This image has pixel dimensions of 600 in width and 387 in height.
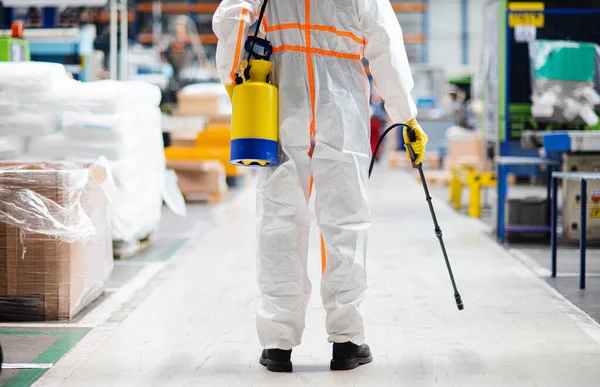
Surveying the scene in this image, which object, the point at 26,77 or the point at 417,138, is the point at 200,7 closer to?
the point at 26,77

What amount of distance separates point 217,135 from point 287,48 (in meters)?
8.39

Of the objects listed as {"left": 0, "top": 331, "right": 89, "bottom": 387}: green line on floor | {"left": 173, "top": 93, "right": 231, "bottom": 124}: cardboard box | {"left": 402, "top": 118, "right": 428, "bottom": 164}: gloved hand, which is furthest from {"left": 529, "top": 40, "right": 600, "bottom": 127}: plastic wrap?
{"left": 173, "top": 93, "right": 231, "bottom": 124}: cardboard box

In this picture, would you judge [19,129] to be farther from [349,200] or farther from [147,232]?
[349,200]

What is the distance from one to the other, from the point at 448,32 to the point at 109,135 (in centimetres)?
2382

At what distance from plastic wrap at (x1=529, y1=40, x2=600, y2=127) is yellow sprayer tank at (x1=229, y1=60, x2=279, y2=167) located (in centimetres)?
429

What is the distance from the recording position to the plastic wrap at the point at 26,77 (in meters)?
4.50

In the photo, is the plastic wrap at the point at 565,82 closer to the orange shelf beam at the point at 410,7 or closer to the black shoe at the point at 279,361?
the black shoe at the point at 279,361

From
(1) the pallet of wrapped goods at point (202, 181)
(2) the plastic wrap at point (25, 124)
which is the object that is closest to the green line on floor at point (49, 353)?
(2) the plastic wrap at point (25, 124)

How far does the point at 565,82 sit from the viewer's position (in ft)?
21.6

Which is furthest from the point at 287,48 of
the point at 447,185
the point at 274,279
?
the point at 447,185

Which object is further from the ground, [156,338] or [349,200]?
[349,200]

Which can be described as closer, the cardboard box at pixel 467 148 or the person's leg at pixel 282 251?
the person's leg at pixel 282 251

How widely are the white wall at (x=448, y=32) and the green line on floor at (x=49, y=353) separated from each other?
24.8 m

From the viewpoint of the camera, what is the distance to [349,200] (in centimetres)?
296
